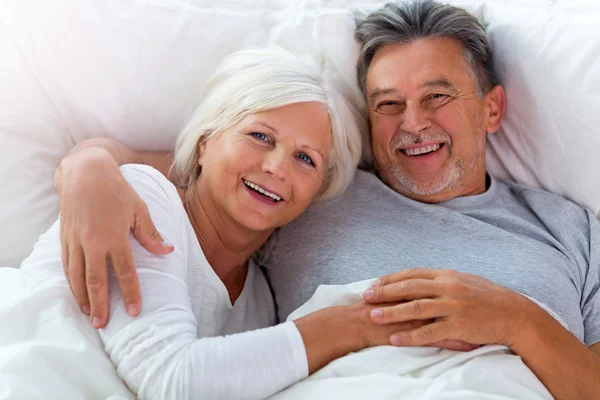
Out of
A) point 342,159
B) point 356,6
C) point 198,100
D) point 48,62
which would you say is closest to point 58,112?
point 48,62

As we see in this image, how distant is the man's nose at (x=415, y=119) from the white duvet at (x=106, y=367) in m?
0.56

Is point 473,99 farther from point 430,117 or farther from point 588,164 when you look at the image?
point 588,164

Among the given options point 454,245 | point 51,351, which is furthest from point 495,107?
point 51,351

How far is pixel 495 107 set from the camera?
156 cm

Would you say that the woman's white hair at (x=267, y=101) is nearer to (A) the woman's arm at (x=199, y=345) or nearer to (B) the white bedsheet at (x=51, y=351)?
(A) the woman's arm at (x=199, y=345)

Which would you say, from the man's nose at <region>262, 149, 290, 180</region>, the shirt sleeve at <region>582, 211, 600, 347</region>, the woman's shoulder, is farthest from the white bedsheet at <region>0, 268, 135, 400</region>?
the shirt sleeve at <region>582, 211, 600, 347</region>

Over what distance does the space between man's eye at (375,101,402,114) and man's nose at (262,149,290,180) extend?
1.20 feet

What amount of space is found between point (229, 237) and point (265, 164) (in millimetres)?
210

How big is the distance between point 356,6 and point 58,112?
845 mm

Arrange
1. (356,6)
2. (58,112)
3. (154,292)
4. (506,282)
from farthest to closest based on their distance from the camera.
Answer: (356,6)
(58,112)
(506,282)
(154,292)

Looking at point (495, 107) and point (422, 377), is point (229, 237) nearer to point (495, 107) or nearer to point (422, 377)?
point (422, 377)

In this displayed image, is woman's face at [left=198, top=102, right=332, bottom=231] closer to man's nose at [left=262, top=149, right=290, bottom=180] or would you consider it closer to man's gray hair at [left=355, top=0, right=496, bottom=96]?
man's nose at [left=262, top=149, right=290, bottom=180]

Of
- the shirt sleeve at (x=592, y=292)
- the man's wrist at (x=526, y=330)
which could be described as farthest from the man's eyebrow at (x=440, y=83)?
the man's wrist at (x=526, y=330)

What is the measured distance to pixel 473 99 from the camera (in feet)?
4.84
